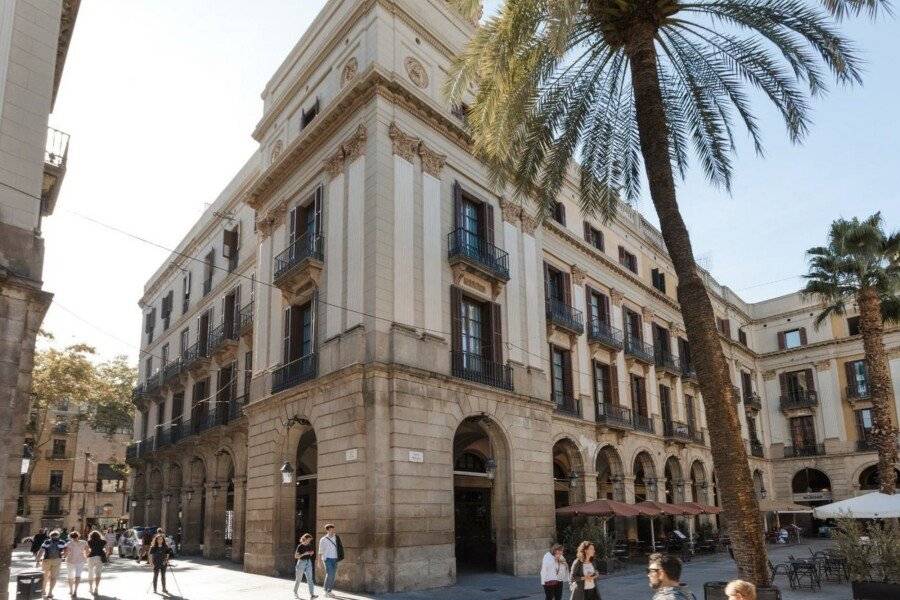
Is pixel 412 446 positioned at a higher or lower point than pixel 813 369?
lower

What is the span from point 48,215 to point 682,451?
28.7 meters

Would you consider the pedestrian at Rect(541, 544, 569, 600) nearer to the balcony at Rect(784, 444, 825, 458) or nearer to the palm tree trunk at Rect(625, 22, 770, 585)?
the palm tree trunk at Rect(625, 22, 770, 585)

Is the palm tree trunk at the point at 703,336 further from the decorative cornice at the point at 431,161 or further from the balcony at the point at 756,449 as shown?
the balcony at the point at 756,449

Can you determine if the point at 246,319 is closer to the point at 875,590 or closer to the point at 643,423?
the point at 643,423

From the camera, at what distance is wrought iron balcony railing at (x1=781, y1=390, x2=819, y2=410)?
44.5 m

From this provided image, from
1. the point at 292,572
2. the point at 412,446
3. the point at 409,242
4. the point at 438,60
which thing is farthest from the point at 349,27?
the point at 292,572

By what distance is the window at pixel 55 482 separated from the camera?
5581cm

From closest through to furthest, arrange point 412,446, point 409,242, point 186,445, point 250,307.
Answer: point 412,446 < point 409,242 < point 250,307 < point 186,445

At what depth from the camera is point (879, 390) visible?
24406mm

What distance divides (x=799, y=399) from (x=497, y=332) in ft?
108

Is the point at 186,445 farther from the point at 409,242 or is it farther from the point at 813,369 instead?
the point at 813,369

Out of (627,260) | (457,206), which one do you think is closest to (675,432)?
(627,260)

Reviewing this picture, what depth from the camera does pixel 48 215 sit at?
68.8 ft

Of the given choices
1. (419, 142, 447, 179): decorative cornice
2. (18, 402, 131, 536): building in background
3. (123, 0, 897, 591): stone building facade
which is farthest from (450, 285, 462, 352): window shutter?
(18, 402, 131, 536): building in background
